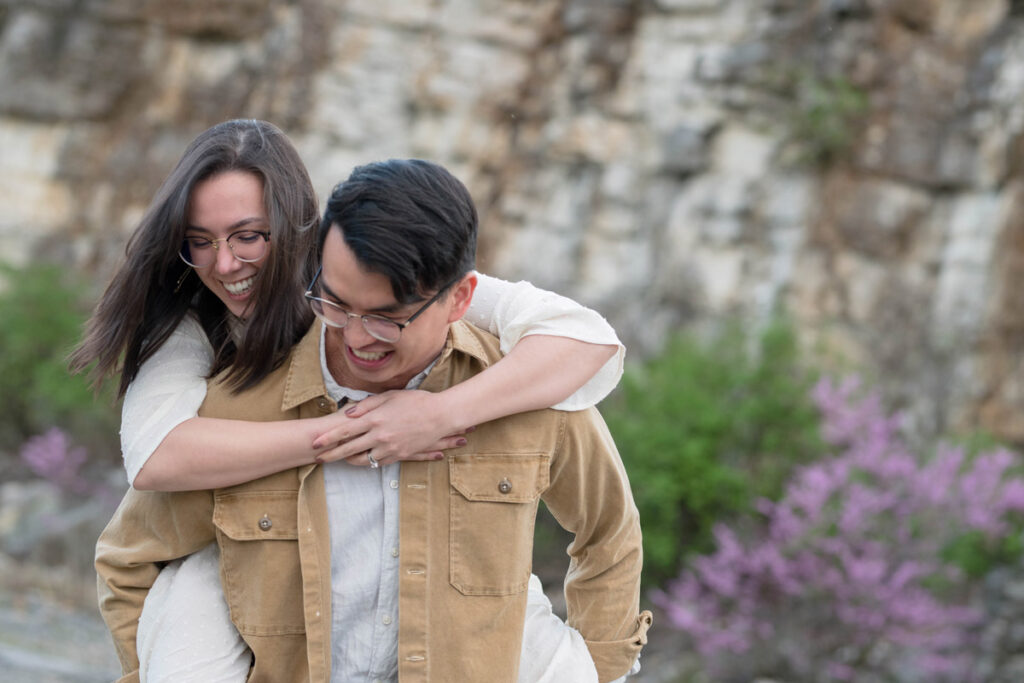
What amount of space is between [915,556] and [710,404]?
1.30 m

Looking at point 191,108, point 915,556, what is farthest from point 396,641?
point 191,108

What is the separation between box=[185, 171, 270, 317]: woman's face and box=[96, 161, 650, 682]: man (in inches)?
6.4

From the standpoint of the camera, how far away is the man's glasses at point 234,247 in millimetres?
1987

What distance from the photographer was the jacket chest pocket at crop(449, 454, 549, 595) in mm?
1953

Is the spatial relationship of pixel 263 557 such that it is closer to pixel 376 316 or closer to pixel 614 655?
pixel 376 316

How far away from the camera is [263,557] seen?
192cm

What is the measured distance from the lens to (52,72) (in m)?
9.95

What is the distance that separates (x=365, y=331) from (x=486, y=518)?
16.3 inches

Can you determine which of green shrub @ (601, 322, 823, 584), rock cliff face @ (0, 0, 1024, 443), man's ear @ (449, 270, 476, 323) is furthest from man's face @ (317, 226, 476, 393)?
rock cliff face @ (0, 0, 1024, 443)

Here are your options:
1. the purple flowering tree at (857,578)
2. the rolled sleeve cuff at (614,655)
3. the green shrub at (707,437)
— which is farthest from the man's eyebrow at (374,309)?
the green shrub at (707,437)

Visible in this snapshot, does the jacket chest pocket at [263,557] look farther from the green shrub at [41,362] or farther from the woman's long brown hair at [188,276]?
the green shrub at [41,362]

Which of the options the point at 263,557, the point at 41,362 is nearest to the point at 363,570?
the point at 263,557

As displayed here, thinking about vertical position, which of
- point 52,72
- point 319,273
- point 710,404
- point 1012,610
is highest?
point 319,273

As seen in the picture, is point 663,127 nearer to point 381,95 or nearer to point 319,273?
point 381,95
